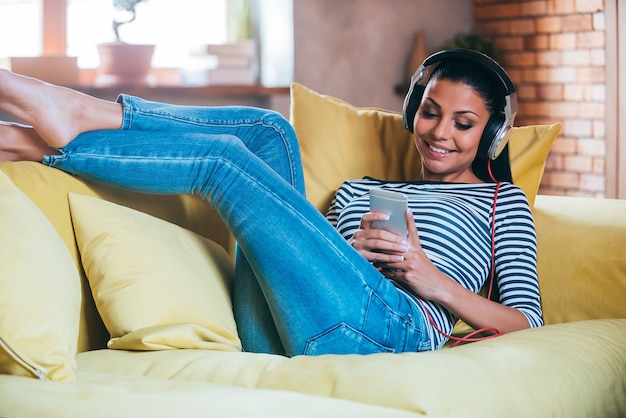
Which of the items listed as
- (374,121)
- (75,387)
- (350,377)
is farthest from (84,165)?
(374,121)

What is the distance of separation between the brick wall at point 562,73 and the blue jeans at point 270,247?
2.47m

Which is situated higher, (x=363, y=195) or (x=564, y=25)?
(x=564, y=25)

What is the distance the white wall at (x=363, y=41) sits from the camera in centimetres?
348

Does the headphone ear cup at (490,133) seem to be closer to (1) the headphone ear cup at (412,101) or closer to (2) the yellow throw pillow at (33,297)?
(1) the headphone ear cup at (412,101)

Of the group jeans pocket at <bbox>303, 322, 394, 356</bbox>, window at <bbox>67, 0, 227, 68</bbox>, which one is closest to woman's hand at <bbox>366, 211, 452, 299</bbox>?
jeans pocket at <bbox>303, 322, 394, 356</bbox>

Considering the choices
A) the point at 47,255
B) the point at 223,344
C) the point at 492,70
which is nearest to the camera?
the point at 47,255

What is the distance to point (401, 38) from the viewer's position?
12.5 feet

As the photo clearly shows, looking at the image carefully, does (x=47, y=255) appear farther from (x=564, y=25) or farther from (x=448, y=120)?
(x=564, y=25)

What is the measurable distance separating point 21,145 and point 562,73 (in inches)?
111

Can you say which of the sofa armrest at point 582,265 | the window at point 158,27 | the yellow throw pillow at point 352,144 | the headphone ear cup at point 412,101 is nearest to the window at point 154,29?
the window at point 158,27

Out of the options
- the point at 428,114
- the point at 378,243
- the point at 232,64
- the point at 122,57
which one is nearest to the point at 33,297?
the point at 378,243

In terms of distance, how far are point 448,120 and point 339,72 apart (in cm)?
189

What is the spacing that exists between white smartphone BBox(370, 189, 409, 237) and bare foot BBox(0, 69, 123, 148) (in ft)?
1.67

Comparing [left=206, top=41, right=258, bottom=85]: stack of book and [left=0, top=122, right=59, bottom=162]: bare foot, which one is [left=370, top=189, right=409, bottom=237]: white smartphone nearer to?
[left=0, top=122, right=59, bottom=162]: bare foot
